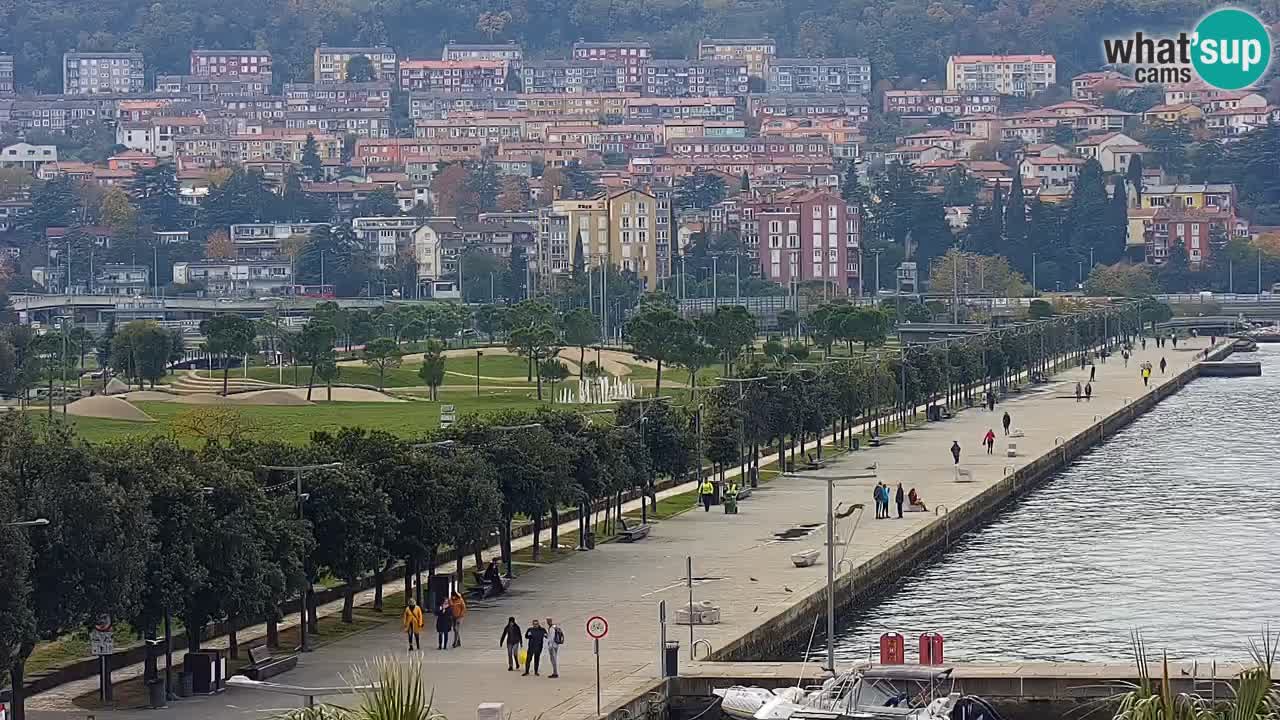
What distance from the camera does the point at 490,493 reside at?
119 ft

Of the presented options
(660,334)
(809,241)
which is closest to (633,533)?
(660,334)

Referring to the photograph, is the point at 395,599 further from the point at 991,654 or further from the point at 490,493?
the point at 991,654

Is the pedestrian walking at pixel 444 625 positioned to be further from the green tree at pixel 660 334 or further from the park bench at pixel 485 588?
the green tree at pixel 660 334

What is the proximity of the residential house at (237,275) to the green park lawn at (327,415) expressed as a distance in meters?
95.2

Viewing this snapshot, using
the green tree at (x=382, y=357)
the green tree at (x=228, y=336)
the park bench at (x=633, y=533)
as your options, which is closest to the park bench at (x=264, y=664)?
the park bench at (x=633, y=533)

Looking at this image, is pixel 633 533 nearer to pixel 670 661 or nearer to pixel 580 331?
pixel 670 661

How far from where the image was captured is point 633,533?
43.1 metres

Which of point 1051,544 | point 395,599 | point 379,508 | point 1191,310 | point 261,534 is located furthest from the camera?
point 1191,310

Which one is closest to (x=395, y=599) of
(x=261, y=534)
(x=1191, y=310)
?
(x=261, y=534)

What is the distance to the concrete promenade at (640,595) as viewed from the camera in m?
27.2

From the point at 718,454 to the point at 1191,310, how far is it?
100.0 m

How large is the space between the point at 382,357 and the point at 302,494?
54285 millimetres

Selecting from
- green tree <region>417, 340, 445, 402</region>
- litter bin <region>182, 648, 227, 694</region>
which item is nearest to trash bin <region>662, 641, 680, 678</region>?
litter bin <region>182, 648, 227, 694</region>

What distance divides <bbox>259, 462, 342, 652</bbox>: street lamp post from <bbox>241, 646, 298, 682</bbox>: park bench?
48.3 inches
